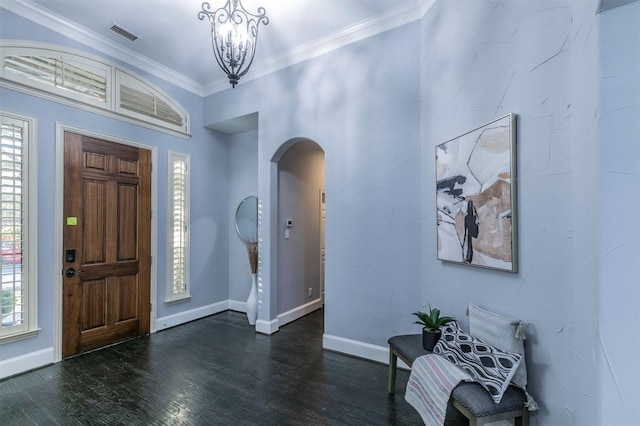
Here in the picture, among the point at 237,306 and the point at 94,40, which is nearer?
the point at 94,40

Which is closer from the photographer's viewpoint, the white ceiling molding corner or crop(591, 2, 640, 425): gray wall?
crop(591, 2, 640, 425): gray wall

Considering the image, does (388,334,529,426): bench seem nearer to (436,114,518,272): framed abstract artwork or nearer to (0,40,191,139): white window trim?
(436,114,518,272): framed abstract artwork

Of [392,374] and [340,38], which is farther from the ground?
[340,38]

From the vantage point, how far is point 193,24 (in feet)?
9.97

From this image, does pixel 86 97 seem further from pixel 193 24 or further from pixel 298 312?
pixel 298 312

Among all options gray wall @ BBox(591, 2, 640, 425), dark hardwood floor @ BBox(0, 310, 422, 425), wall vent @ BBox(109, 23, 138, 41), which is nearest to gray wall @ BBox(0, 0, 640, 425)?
gray wall @ BBox(591, 2, 640, 425)

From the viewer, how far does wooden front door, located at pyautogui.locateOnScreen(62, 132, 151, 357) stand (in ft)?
10.1

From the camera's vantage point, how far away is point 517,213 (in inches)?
70.6

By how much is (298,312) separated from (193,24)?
375cm

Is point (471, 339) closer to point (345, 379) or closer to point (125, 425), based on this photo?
point (345, 379)

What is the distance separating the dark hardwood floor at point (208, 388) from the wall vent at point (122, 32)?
3.44 metres

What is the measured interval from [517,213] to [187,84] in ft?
14.3

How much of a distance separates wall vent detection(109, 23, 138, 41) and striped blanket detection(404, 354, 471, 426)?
4.15m

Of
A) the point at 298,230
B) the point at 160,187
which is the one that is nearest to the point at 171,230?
the point at 160,187
